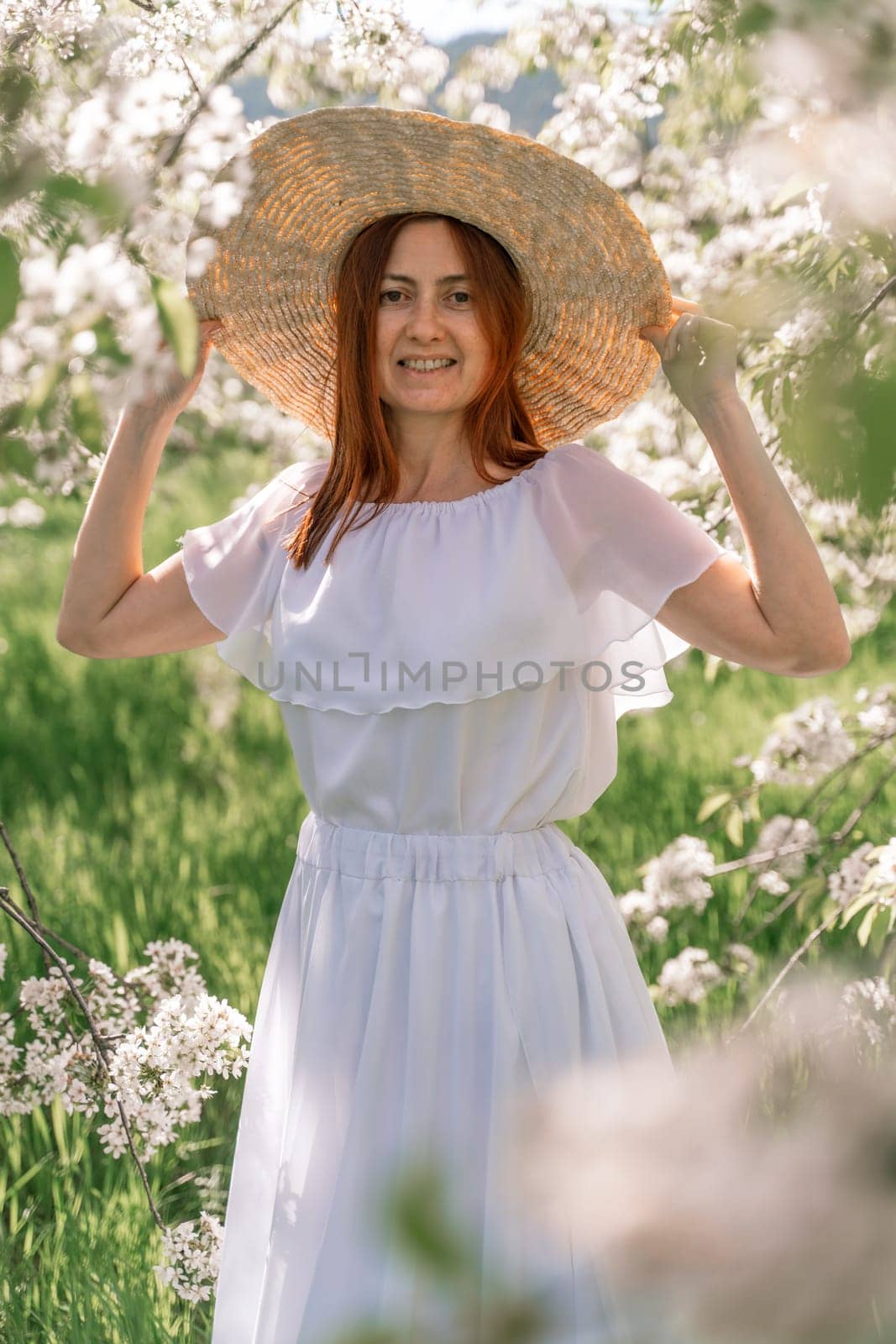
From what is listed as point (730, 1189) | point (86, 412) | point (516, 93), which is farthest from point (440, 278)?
point (516, 93)

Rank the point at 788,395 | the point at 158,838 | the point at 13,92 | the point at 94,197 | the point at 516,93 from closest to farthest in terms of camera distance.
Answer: the point at 788,395
the point at 94,197
the point at 13,92
the point at 516,93
the point at 158,838

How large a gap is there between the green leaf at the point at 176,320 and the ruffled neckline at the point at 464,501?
1.10 m

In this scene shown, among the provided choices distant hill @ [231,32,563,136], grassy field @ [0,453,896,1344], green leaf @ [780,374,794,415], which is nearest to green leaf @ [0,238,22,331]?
green leaf @ [780,374,794,415]

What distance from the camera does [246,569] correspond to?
1.93m

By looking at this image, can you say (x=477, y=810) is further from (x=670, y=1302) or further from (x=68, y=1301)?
(x=670, y=1302)

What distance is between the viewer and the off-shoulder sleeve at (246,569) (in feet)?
6.22

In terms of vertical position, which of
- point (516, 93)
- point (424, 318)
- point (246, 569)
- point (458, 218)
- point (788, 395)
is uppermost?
point (516, 93)

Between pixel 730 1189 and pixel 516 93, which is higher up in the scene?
pixel 516 93

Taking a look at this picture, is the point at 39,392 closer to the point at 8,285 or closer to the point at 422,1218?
the point at 8,285

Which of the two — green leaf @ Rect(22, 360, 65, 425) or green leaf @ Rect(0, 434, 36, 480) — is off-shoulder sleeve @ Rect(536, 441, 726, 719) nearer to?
green leaf @ Rect(0, 434, 36, 480)

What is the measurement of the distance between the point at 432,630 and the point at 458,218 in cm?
60

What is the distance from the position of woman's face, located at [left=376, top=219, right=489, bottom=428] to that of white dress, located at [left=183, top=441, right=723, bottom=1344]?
162mm

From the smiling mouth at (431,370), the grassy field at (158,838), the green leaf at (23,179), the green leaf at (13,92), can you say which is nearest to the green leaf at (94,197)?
the green leaf at (23,179)

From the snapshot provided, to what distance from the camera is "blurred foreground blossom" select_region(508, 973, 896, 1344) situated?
33 cm
